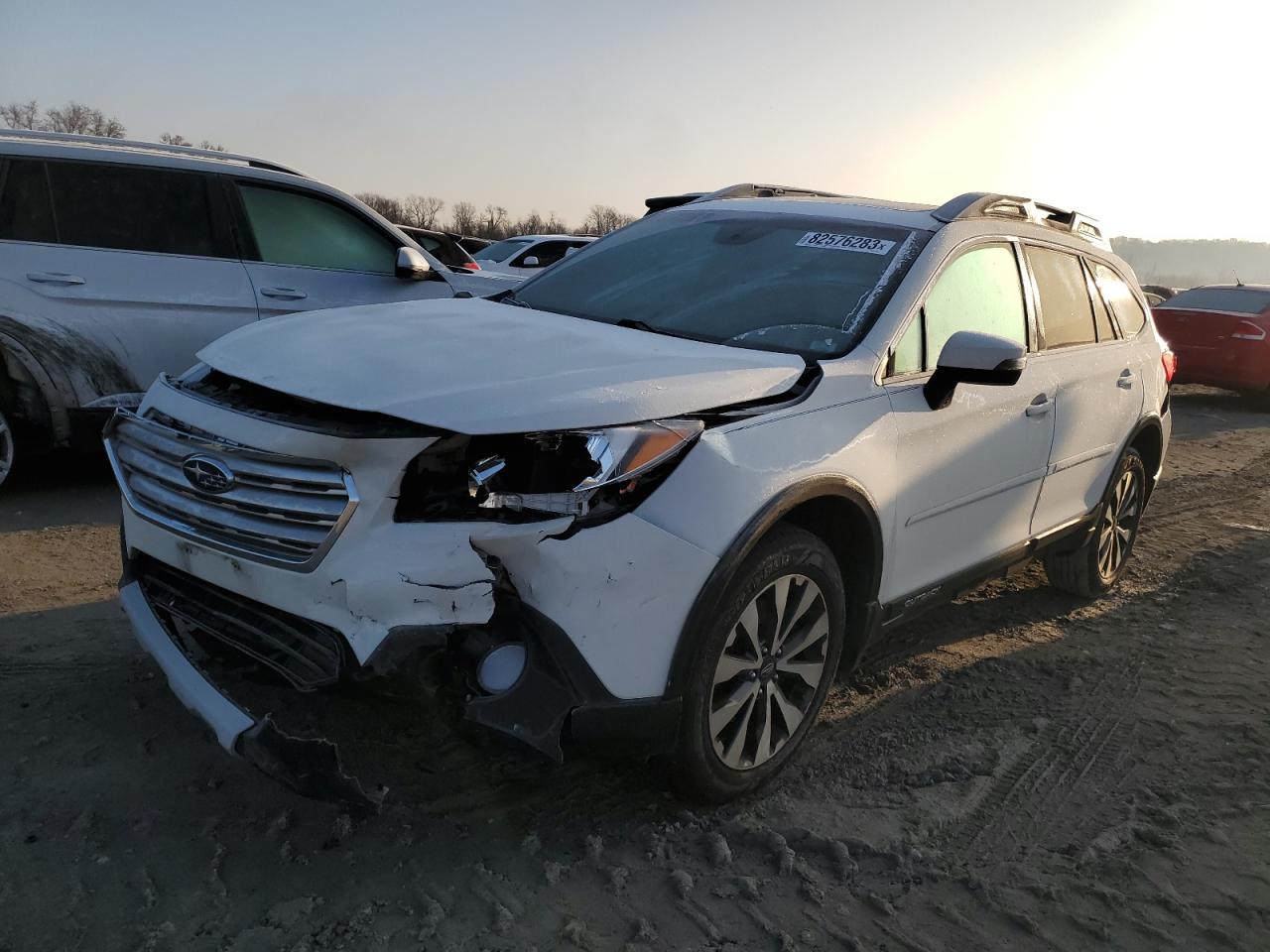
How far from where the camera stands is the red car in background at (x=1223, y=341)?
40.6 ft

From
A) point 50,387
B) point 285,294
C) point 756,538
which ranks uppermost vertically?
point 285,294

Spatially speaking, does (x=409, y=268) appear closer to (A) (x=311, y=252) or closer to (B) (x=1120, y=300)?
(A) (x=311, y=252)

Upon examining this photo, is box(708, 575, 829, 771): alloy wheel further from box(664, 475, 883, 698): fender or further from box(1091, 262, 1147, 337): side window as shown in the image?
box(1091, 262, 1147, 337): side window

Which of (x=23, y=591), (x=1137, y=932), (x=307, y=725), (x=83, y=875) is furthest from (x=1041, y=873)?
(x=23, y=591)

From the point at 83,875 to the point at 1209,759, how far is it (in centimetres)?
357

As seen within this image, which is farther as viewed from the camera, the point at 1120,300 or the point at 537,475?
the point at 1120,300

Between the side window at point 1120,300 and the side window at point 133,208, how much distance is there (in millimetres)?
4789

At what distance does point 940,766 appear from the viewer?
331 cm

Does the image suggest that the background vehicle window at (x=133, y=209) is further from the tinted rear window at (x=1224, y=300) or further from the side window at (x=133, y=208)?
the tinted rear window at (x=1224, y=300)

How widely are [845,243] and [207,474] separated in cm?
234

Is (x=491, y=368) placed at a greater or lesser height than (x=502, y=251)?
greater

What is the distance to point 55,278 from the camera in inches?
205

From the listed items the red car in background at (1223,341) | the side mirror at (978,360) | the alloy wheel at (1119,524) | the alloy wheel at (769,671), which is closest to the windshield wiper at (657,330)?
the side mirror at (978,360)

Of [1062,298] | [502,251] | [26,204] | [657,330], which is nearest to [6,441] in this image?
[26,204]
